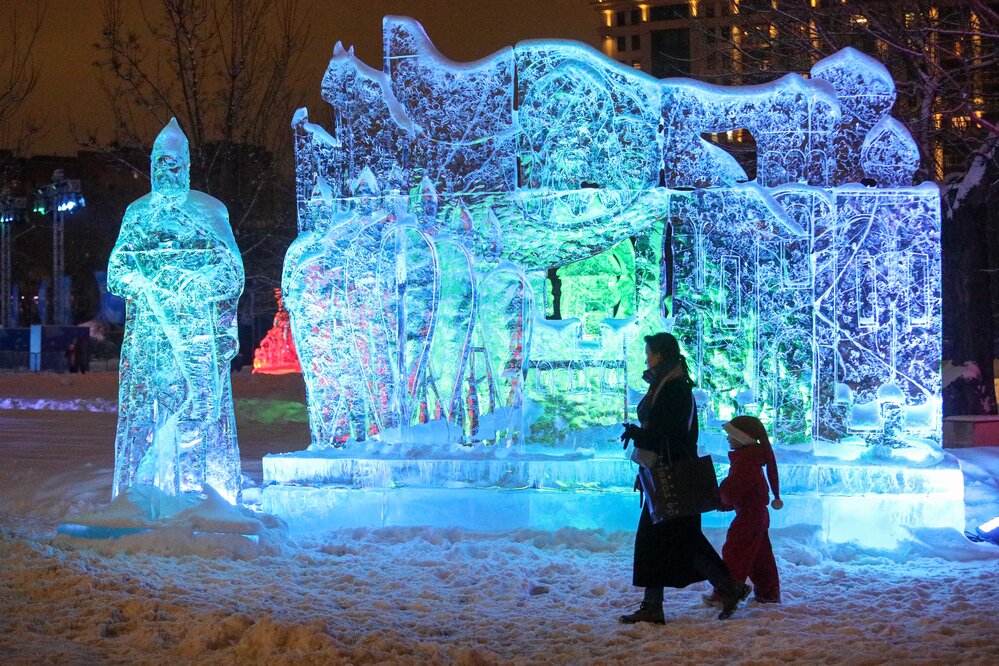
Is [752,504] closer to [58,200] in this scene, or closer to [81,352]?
[58,200]

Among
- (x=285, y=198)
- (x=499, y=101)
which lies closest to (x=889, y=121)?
(x=499, y=101)

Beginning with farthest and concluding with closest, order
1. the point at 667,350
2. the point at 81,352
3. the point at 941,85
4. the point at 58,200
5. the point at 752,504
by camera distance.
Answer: the point at 81,352 → the point at 58,200 → the point at 941,85 → the point at 752,504 → the point at 667,350

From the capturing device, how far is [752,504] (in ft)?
22.6

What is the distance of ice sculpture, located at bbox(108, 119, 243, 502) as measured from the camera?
890 centimetres

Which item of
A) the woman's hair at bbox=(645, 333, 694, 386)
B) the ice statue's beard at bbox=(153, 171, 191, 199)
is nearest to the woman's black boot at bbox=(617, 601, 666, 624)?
the woman's hair at bbox=(645, 333, 694, 386)

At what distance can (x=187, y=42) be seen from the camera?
19.2 meters

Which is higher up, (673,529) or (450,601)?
(673,529)

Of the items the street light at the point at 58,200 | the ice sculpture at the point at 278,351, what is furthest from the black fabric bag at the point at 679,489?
the street light at the point at 58,200

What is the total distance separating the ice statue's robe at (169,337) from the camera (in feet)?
29.2

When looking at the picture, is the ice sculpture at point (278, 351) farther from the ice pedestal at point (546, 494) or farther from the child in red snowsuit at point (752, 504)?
the child in red snowsuit at point (752, 504)

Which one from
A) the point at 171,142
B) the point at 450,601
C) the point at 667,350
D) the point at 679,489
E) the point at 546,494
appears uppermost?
the point at 171,142

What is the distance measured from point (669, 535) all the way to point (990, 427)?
861 centimetres

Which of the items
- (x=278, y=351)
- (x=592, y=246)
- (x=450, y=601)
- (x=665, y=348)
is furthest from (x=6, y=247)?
(x=665, y=348)

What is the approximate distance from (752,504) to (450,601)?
80.4 inches
